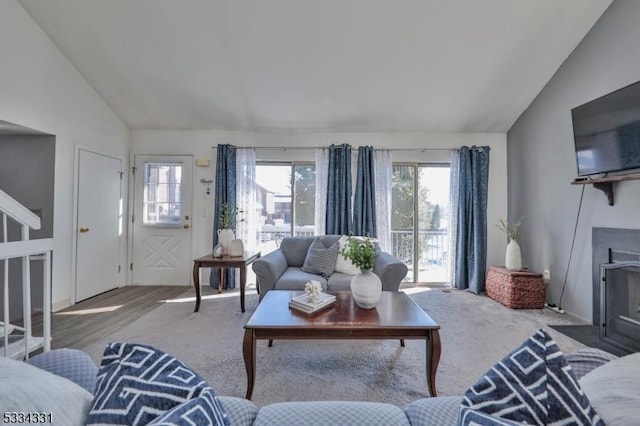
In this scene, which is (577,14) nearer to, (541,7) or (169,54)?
(541,7)

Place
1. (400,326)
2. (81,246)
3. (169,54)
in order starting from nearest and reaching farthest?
(400,326)
(169,54)
(81,246)

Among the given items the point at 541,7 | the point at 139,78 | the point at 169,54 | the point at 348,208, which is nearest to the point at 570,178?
the point at 541,7

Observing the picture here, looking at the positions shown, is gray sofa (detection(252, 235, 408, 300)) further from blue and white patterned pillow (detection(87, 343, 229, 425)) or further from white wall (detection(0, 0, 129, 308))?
white wall (detection(0, 0, 129, 308))

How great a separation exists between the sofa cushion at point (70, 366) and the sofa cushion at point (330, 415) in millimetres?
493

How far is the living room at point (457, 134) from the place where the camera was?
9.02ft

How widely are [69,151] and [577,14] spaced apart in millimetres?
5611

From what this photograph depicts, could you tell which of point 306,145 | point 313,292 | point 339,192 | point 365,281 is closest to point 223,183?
point 306,145

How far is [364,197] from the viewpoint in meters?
4.13

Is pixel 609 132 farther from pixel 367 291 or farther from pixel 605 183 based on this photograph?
pixel 367 291

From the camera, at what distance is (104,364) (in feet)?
2.25

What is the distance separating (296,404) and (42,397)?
2.09 feet

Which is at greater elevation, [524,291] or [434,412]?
[434,412]

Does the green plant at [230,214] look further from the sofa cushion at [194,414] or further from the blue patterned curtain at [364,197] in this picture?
the sofa cushion at [194,414]

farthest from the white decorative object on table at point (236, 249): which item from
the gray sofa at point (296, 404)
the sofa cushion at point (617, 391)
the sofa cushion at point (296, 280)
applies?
the sofa cushion at point (617, 391)
